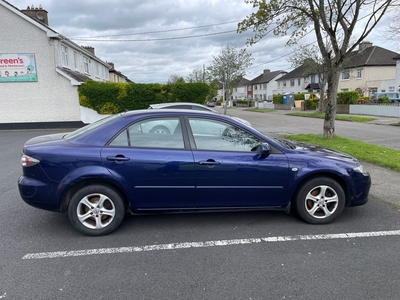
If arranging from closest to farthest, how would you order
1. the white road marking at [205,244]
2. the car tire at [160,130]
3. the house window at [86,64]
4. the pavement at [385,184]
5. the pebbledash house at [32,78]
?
the white road marking at [205,244] < the car tire at [160,130] < the pavement at [385,184] < the pebbledash house at [32,78] < the house window at [86,64]

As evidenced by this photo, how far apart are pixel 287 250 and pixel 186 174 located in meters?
1.42

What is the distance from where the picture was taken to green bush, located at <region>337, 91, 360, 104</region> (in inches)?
976

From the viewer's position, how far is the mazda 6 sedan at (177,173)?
10.4 feet

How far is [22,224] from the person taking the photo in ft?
11.9

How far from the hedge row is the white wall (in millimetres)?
934

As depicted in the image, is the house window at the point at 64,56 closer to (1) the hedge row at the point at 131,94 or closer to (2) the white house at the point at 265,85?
(1) the hedge row at the point at 131,94

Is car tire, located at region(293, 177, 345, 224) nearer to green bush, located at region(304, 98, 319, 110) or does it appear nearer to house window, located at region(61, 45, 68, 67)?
house window, located at region(61, 45, 68, 67)

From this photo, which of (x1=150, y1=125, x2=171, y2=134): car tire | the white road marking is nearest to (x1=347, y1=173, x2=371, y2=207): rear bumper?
the white road marking

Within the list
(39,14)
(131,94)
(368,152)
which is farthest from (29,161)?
(39,14)

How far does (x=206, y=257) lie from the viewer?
2.86 metres

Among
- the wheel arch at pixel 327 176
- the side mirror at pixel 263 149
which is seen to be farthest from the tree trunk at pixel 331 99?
the side mirror at pixel 263 149

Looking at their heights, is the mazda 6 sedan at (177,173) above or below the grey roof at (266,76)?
below

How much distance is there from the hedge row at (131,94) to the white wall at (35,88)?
3.06 ft

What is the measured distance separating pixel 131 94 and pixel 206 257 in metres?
14.7
